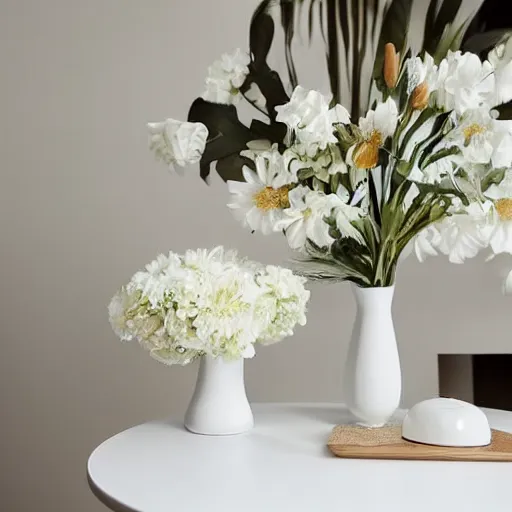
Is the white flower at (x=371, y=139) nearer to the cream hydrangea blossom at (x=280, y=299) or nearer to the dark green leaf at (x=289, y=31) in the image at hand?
the cream hydrangea blossom at (x=280, y=299)

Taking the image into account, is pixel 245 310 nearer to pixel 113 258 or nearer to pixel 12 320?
pixel 113 258

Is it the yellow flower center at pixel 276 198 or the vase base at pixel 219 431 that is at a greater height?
the yellow flower center at pixel 276 198

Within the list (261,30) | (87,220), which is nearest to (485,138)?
(261,30)

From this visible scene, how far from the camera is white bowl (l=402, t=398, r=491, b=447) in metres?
1.03

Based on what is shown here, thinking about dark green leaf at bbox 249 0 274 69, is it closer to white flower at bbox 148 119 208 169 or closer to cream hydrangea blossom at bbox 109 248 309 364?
white flower at bbox 148 119 208 169

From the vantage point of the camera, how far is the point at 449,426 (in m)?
1.03

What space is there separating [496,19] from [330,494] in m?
1.08

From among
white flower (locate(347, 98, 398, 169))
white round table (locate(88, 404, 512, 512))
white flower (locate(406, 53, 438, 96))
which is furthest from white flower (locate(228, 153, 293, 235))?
white round table (locate(88, 404, 512, 512))

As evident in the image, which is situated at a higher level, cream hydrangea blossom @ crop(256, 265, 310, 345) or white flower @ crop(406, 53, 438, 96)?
white flower @ crop(406, 53, 438, 96)

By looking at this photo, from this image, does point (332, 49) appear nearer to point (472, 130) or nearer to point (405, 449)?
point (472, 130)

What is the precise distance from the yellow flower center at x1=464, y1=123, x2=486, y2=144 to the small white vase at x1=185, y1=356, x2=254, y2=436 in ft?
1.53

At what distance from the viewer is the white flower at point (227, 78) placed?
1.18 meters

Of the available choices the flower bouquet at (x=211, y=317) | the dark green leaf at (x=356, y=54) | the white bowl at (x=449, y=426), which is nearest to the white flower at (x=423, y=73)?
the flower bouquet at (x=211, y=317)

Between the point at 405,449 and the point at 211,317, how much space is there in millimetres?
318
